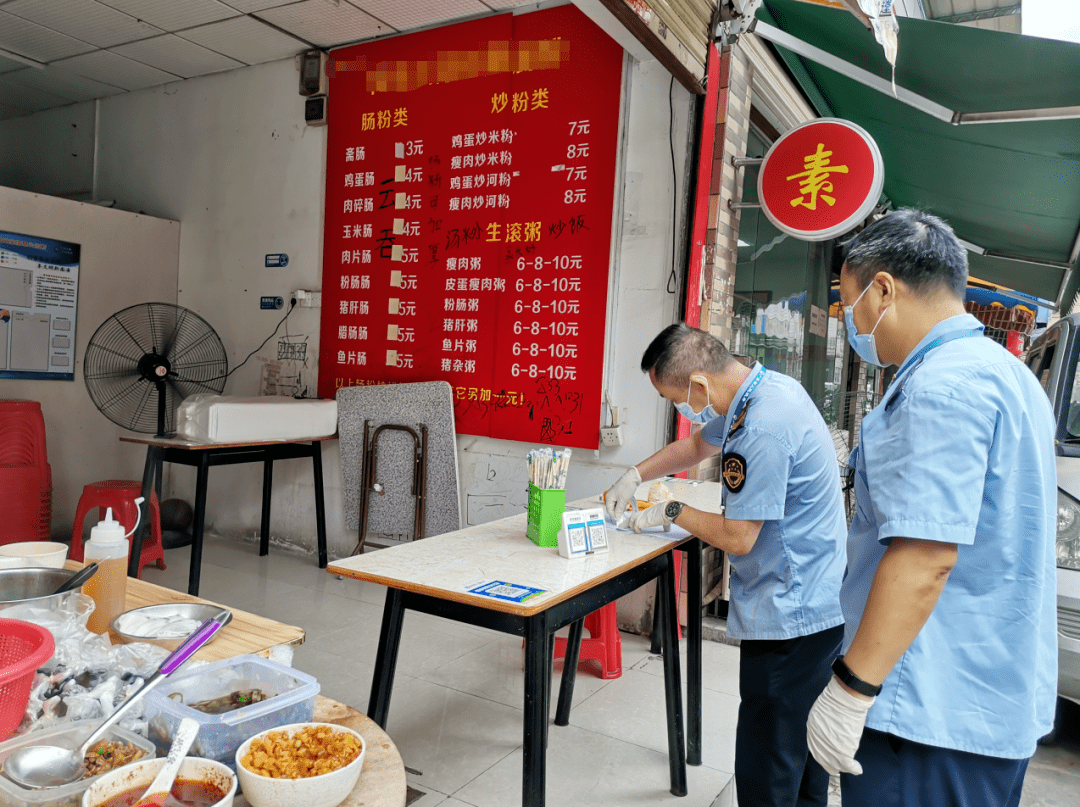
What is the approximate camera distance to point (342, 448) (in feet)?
15.0

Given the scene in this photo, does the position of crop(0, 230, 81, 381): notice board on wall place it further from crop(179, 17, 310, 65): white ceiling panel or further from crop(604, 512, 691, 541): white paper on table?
crop(604, 512, 691, 541): white paper on table

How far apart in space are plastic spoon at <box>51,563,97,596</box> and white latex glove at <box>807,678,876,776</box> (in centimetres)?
130

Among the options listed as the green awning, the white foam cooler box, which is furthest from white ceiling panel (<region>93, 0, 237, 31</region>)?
the green awning

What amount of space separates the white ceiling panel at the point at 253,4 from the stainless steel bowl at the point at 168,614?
12.7 ft

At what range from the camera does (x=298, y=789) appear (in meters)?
0.83

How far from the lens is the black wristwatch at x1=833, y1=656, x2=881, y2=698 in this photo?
1150 millimetres

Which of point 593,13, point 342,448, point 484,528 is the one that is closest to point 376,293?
point 342,448

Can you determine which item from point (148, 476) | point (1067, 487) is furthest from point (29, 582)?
point (1067, 487)

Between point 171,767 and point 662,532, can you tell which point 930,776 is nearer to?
point 171,767

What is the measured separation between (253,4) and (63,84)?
247 cm

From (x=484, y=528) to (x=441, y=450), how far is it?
1883 mm

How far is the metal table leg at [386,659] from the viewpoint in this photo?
188 centimetres

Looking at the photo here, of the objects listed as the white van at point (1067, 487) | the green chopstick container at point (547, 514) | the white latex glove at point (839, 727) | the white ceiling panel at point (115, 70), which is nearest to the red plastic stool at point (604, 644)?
the green chopstick container at point (547, 514)

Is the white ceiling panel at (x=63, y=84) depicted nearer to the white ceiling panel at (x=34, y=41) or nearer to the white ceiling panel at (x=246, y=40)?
the white ceiling panel at (x=34, y=41)
